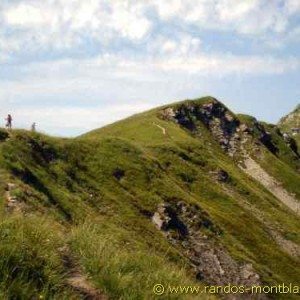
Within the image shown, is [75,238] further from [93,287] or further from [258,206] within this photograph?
[258,206]

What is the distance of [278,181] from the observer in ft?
442

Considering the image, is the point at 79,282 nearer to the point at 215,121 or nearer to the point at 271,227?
the point at 271,227

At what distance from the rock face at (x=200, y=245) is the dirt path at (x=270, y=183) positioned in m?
66.2

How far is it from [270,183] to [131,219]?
86840 millimetres

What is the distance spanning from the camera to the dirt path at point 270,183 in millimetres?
127688

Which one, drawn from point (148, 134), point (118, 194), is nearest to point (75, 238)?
point (118, 194)

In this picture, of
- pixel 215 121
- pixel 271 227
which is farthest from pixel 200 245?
pixel 215 121

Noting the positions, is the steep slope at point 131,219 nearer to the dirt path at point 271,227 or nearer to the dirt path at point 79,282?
the dirt path at point 79,282

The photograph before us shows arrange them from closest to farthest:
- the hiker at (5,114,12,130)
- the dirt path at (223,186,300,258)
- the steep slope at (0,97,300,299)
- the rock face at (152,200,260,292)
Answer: the steep slope at (0,97,300,299), the hiker at (5,114,12,130), the rock face at (152,200,260,292), the dirt path at (223,186,300,258)

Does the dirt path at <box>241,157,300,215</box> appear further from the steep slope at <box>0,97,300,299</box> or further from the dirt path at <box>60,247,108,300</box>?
the dirt path at <box>60,247,108,300</box>

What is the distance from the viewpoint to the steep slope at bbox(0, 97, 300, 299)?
1028cm

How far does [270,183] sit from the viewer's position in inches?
5226

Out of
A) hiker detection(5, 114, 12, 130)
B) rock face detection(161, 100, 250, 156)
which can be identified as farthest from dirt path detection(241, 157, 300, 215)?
hiker detection(5, 114, 12, 130)

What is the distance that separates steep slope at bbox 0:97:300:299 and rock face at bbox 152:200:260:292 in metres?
0.17
